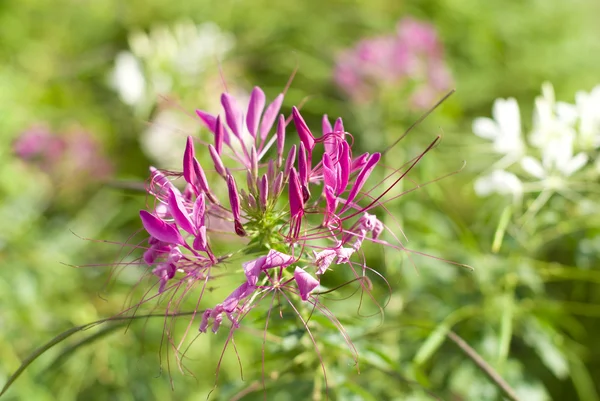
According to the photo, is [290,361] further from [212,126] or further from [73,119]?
[73,119]

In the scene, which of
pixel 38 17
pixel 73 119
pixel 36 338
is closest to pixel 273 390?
pixel 36 338

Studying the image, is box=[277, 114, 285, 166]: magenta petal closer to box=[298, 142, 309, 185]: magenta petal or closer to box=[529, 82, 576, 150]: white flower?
box=[298, 142, 309, 185]: magenta petal

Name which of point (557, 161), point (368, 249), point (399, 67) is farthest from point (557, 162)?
point (399, 67)

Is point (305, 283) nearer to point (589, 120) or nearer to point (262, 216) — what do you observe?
point (262, 216)

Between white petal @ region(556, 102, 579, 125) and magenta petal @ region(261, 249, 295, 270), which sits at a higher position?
magenta petal @ region(261, 249, 295, 270)

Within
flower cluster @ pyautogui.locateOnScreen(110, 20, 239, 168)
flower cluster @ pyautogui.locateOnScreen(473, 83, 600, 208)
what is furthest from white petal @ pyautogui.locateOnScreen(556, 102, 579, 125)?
flower cluster @ pyautogui.locateOnScreen(110, 20, 239, 168)

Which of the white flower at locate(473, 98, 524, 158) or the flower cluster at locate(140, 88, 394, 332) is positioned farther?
the white flower at locate(473, 98, 524, 158)

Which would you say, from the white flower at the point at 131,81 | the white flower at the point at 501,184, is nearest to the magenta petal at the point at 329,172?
the white flower at the point at 501,184
